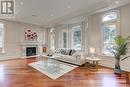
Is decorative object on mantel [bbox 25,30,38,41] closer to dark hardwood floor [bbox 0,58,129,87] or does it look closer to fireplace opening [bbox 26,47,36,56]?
fireplace opening [bbox 26,47,36,56]

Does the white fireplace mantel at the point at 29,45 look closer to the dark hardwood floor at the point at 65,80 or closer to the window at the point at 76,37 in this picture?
the window at the point at 76,37

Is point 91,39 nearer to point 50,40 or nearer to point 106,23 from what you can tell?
point 106,23

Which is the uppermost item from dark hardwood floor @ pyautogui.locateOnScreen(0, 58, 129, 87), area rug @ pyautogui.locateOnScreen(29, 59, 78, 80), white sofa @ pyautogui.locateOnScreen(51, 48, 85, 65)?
white sofa @ pyautogui.locateOnScreen(51, 48, 85, 65)

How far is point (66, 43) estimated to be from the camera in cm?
1070


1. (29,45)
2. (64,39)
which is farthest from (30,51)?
(64,39)

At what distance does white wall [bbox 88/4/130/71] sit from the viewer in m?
5.43

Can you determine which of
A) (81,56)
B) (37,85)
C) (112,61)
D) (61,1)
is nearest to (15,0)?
(61,1)

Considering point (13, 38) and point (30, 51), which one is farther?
point (30, 51)

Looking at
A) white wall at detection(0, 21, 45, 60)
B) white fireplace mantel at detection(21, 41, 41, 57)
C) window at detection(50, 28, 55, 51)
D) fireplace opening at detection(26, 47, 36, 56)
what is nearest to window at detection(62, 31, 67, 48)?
window at detection(50, 28, 55, 51)

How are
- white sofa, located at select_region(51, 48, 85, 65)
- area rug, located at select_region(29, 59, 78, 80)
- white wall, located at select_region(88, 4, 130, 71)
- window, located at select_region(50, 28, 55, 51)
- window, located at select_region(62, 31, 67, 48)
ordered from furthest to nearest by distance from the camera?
window, located at select_region(50, 28, 55, 51) < window, located at select_region(62, 31, 67, 48) < white sofa, located at select_region(51, 48, 85, 65) < white wall, located at select_region(88, 4, 130, 71) < area rug, located at select_region(29, 59, 78, 80)

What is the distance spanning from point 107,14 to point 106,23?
0.46 metres

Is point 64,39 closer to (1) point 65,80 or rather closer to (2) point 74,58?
(2) point 74,58

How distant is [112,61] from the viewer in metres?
6.04

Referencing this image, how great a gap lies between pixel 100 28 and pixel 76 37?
3474mm
